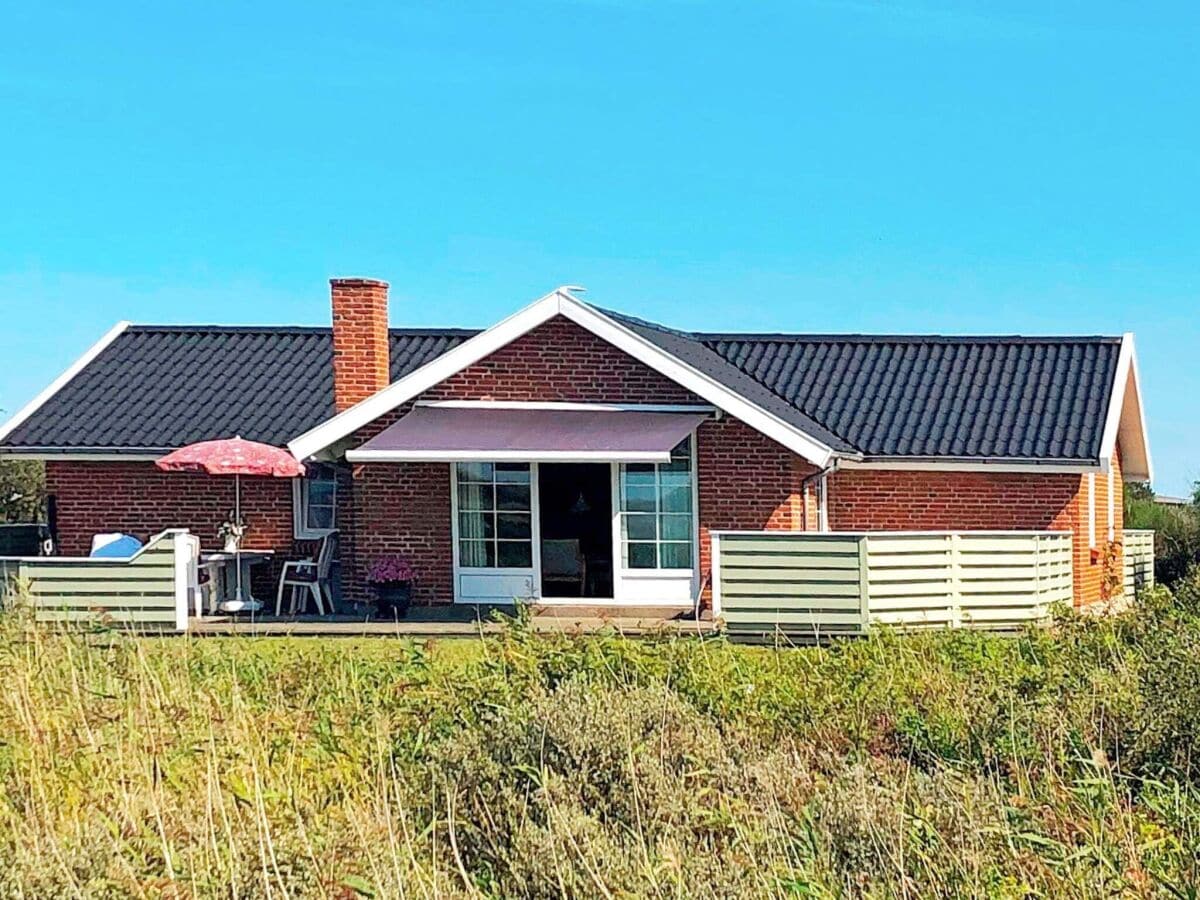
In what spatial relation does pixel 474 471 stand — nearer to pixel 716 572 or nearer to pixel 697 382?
pixel 697 382

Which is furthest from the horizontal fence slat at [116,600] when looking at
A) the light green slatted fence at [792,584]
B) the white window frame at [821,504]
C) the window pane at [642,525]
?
the white window frame at [821,504]

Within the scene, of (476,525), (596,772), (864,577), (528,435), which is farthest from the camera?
(476,525)

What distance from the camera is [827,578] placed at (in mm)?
19922

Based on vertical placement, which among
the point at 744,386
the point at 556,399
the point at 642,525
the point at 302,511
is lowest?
the point at 642,525

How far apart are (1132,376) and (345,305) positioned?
1401cm

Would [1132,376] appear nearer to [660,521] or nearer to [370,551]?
[660,521]

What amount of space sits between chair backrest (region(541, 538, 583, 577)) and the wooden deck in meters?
0.67

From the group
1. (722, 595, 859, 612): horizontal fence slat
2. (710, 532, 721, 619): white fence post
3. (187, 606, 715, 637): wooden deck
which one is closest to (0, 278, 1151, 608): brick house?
(187, 606, 715, 637): wooden deck

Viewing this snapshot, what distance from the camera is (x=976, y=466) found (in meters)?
23.6

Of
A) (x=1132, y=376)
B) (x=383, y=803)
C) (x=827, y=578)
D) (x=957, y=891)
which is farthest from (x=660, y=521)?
(x=957, y=891)

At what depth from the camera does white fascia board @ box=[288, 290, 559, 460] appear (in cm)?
2250

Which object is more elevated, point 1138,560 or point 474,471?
point 474,471

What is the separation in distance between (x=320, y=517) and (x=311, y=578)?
1.77 metres

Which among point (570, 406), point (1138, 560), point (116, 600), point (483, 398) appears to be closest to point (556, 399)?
point (570, 406)
